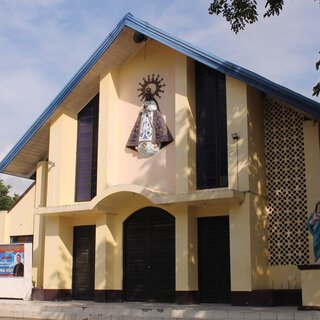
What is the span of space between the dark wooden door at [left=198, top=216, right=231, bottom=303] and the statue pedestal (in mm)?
2490

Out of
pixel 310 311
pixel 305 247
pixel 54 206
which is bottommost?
pixel 310 311

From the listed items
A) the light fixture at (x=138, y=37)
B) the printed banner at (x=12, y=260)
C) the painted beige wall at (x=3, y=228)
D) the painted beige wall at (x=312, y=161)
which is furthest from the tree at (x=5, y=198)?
the painted beige wall at (x=312, y=161)

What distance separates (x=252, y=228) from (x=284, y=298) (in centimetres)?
192

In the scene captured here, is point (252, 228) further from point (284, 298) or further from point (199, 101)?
point (199, 101)

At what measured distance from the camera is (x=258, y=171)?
1466cm

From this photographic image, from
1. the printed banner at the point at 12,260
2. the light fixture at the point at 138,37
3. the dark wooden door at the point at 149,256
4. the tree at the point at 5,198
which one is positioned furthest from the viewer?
the tree at the point at 5,198

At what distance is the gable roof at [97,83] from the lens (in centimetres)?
1391

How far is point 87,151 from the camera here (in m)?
17.5

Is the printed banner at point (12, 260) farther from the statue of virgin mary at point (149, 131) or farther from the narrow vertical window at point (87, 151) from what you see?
the statue of virgin mary at point (149, 131)

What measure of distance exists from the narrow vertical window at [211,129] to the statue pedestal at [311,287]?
10.5ft

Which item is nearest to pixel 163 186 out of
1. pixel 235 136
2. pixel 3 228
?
pixel 235 136

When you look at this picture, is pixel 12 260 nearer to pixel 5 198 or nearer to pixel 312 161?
pixel 312 161

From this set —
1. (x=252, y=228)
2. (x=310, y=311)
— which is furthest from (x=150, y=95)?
(x=310, y=311)

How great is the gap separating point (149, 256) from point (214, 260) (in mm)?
2031
